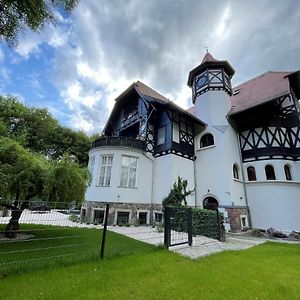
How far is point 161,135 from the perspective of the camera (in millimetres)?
15547

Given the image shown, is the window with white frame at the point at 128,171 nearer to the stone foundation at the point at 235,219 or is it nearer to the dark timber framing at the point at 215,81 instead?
the stone foundation at the point at 235,219

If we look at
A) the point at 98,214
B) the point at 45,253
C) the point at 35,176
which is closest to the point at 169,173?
the point at 98,214

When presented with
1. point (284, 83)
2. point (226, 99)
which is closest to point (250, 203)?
point (226, 99)

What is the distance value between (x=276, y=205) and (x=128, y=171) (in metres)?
10.5

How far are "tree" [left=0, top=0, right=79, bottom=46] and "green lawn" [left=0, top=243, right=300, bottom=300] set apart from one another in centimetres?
474

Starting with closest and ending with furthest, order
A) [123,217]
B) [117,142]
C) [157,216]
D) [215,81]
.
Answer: [123,217], [157,216], [117,142], [215,81]

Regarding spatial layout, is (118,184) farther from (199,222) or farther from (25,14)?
(25,14)

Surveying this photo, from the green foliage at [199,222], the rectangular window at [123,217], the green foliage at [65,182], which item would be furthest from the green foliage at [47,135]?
the green foliage at [199,222]

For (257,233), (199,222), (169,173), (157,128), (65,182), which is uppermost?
(157,128)

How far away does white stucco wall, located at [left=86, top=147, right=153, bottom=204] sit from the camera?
13188 millimetres

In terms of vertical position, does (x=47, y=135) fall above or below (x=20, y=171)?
above

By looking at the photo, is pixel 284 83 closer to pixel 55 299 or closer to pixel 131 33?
pixel 131 33

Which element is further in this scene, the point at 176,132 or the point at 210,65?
the point at 210,65

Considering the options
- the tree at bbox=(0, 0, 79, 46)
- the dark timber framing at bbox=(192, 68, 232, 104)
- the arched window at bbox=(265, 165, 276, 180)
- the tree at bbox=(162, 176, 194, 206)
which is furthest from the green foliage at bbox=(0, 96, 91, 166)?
the tree at bbox=(0, 0, 79, 46)
